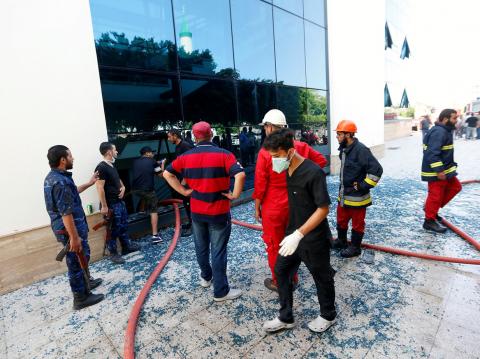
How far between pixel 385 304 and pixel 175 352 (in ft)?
6.78

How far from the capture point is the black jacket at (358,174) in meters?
3.37

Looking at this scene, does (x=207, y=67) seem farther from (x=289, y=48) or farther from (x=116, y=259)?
(x=116, y=259)

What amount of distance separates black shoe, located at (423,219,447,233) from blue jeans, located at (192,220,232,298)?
3.49 meters

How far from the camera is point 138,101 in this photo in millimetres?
4984

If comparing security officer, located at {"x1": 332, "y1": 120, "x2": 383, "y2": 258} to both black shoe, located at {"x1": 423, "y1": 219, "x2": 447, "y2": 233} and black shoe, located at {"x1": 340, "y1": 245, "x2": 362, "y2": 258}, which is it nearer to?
black shoe, located at {"x1": 340, "y1": 245, "x2": 362, "y2": 258}

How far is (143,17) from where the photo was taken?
5086 mm

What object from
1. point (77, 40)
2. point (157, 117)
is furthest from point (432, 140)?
point (77, 40)

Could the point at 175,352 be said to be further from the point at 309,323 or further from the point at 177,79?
the point at 177,79

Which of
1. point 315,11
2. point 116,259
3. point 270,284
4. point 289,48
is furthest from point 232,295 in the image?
point 315,11

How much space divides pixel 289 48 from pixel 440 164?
613cm

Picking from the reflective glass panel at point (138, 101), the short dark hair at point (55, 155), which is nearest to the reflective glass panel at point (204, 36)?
the reflective glass panel at point (138, 101)

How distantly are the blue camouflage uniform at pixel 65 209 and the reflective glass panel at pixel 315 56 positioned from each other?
822 centimetres

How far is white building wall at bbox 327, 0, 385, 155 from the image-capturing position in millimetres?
9773

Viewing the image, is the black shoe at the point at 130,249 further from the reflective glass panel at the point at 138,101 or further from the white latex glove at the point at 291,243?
the white latex glove at the point at 291,243
